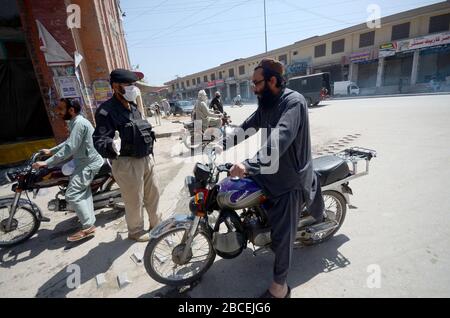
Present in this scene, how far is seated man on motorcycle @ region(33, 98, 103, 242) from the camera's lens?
3.04m

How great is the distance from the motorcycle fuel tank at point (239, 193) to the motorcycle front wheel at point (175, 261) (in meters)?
0.45

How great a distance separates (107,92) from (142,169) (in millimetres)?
5023

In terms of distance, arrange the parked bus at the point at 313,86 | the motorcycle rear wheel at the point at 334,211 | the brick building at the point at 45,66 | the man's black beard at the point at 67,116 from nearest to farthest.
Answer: the motorcycle rear wheel at the point at 334,211, the man's black beard at the point at 67,116, the brick building at the point at 45,66, the parked bus at the point at 313,86

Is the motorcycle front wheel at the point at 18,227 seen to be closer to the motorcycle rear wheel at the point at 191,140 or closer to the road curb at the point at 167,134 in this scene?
the motorcycle rear wheel at the point at 191,140

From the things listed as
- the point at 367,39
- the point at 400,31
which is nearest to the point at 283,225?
the point at 400,31

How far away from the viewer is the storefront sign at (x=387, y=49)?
76.3ft

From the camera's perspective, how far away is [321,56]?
29.0 metres

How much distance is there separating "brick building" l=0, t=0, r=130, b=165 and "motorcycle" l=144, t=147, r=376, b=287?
5.55 meters

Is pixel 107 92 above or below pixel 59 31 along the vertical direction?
below

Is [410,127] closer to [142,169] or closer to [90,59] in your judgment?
[142,169]

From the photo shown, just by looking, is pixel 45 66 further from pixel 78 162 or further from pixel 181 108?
pixel 181 108

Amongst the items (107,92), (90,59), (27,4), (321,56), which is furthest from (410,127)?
(321,56)

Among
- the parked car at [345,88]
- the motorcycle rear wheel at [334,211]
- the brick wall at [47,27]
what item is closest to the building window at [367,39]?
the parked car at [345,88]

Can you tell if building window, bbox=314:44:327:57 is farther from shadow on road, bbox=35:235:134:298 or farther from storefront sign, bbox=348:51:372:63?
shadow on road, bbox=35:235:134:298
